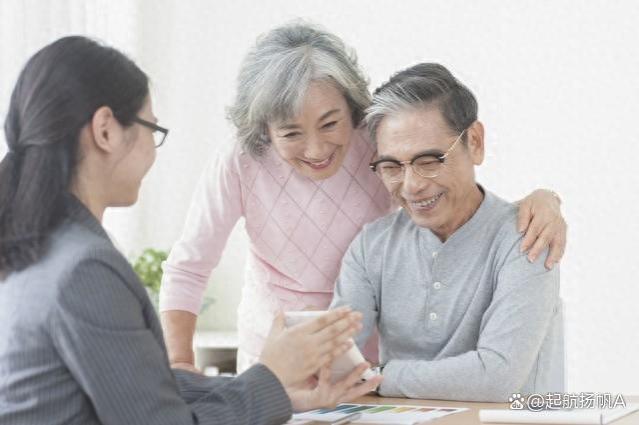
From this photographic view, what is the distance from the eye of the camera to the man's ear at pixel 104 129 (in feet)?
4.65

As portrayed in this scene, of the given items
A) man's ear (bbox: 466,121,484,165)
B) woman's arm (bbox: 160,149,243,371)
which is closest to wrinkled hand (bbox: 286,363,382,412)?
man's ear (bbox: 466,121,484,165)

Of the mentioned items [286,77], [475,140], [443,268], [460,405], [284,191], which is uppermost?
[286,77]

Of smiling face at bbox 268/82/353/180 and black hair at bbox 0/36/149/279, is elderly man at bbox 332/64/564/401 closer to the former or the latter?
smiling face at bbox 268/82/353/180

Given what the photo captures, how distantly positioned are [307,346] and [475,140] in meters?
0.79

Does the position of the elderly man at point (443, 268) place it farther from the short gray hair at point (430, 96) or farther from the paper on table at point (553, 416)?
the paper on table at point (553, 416)

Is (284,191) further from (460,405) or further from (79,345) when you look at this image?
(79,345)

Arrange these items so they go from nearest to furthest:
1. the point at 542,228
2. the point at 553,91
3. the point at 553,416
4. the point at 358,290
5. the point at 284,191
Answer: the point at 553,416 < the point at 542,228 < the point at 358,290 < the point at 284,191 < the point at 553,91

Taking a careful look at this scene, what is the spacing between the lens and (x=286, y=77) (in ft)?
7.37

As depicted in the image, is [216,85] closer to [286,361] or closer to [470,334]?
[470,334]

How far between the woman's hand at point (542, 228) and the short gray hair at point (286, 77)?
1.46ft

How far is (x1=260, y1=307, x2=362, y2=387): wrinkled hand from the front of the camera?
155 cm

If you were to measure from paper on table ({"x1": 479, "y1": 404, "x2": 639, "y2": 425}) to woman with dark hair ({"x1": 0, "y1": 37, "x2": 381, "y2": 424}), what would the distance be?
40 centimetres

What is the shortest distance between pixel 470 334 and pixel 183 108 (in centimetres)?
303

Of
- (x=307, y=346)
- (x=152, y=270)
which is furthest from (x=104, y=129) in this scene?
(x=152, y=270)
